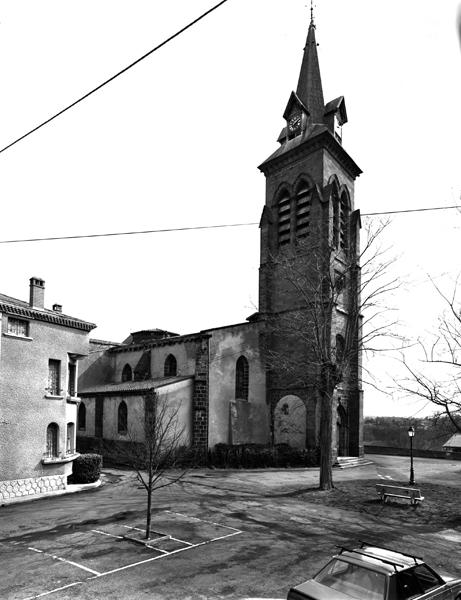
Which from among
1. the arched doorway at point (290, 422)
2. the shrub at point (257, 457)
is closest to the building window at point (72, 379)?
the shrub at point (257, 457)

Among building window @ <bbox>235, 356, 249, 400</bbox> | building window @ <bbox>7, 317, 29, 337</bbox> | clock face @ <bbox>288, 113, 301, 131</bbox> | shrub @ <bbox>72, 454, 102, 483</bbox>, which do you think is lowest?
shrub @ <bbox>72, 454, 102, 483</bbox>

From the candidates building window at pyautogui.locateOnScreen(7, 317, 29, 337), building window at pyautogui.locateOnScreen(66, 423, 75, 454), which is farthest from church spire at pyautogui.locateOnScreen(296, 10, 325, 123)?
building window at pyautogui.locateOnScreen(66, 423, 75, 454)

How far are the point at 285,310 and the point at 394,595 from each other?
27.9 metres

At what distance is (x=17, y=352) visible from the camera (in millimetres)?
20484

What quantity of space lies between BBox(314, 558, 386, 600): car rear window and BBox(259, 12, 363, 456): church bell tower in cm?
2238

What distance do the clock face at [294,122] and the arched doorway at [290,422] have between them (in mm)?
20304

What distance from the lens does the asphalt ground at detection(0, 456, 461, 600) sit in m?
10.4

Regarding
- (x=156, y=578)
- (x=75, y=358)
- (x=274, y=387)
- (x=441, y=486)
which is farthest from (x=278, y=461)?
(x=156, y=578)

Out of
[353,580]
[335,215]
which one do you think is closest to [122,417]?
[335,215]

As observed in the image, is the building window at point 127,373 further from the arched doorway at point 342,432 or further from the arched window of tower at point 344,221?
the arched window of tower at point 344,221

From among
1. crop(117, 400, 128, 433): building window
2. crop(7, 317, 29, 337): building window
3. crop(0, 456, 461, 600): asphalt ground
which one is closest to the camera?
crop(0, 456, 461, 600): asphalt ground

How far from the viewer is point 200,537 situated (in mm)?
13984

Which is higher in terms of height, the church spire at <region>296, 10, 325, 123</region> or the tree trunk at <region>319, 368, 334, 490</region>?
the church spire at <region>296, 10, 325, 123</region>

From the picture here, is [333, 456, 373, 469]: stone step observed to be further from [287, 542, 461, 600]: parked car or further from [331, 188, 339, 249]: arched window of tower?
[287, 542, 461, 600]: parked car
